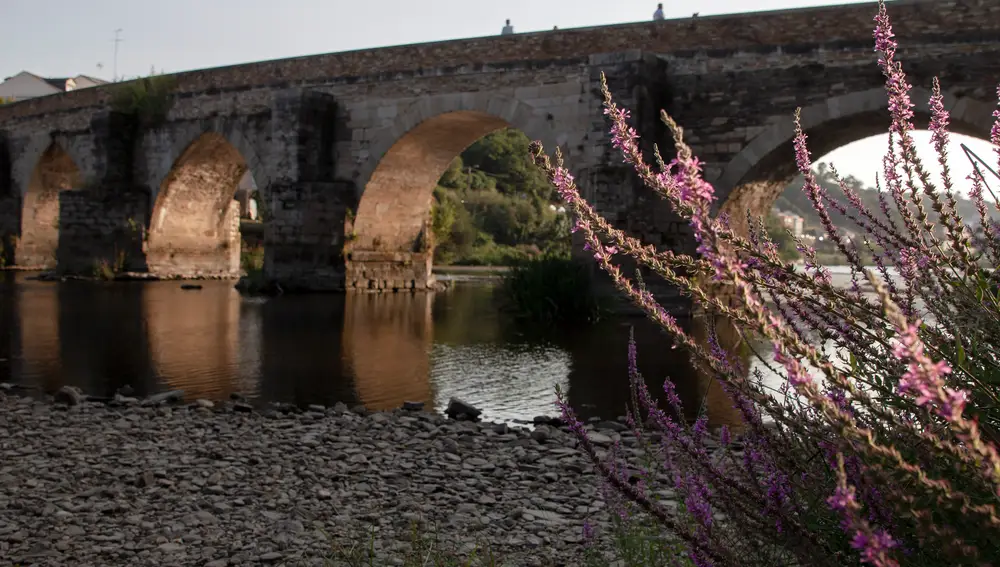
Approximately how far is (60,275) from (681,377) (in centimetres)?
1739

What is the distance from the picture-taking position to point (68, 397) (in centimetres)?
556

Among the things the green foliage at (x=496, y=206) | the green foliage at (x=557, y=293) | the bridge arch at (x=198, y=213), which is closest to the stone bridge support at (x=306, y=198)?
the bridge arch at (x=198, y=213)

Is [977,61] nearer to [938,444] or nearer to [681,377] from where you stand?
[681,377]

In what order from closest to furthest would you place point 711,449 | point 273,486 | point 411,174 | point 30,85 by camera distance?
point 273,486
point 711,449
point 411,174
point 30,85

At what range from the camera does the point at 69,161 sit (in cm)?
2448

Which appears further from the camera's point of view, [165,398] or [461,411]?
[165,398]

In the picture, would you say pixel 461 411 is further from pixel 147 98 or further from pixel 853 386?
pixel 147 98

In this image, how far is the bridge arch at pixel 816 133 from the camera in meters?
11.1

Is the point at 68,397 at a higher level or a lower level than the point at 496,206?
lower

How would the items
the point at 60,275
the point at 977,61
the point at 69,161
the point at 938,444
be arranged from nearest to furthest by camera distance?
the point at 938,444 → the point at 977,61 → the point at 60,275 → the point at 69,161

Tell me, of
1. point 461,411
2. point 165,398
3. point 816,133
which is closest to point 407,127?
point 816,133

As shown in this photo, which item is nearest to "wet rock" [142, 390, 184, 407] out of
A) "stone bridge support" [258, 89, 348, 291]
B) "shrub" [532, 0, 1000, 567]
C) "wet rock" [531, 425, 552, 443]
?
"wet rock" [531, 425, 552, 443]

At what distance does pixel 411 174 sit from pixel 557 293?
233 inches

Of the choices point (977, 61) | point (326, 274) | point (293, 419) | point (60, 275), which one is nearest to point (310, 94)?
point (326, 274)
